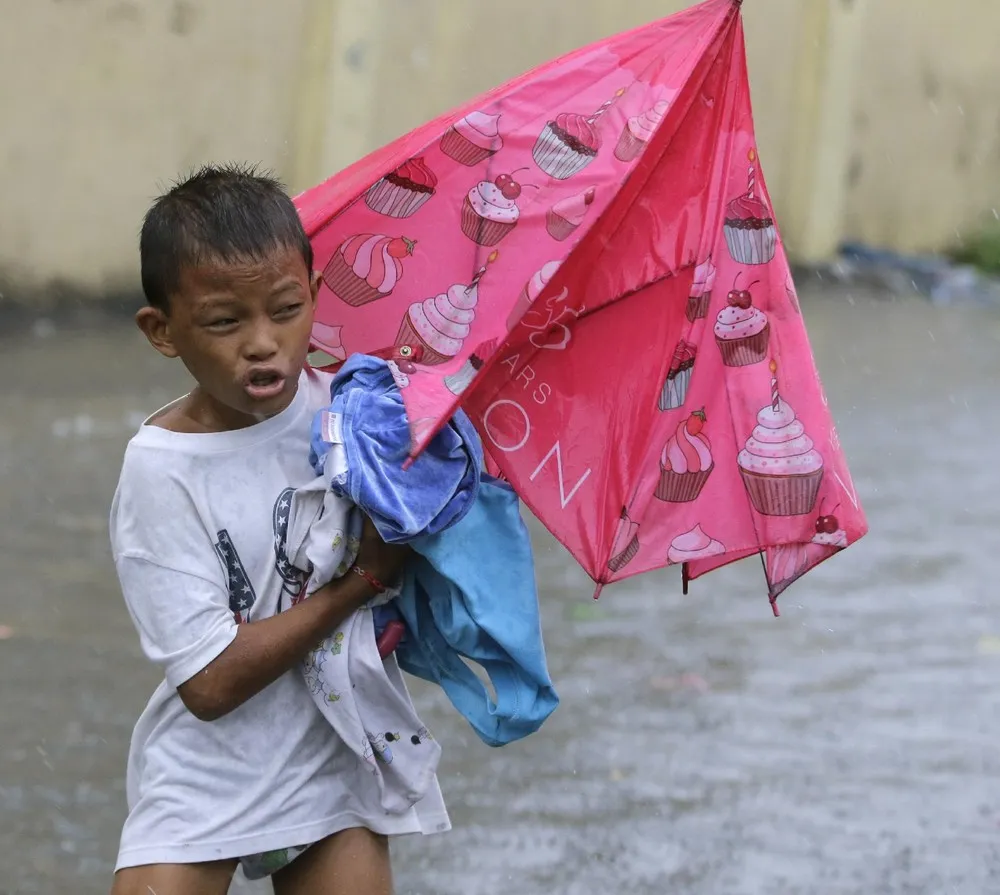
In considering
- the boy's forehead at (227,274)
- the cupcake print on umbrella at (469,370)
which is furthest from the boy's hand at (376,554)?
the boy's forehead at (227,274)

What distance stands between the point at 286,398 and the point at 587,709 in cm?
243

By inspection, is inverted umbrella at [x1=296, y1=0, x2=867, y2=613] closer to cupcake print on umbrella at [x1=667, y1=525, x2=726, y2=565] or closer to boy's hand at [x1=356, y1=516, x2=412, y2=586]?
cupcake print on umbrella at [x1=667, y1=525, x2=726, y2=565]

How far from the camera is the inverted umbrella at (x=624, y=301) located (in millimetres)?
2463

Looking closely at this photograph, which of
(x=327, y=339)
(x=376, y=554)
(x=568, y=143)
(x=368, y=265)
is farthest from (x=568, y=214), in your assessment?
(x=376, y=554)

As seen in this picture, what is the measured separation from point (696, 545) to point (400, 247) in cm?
62

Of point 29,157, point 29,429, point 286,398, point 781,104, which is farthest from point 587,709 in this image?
point 781,104

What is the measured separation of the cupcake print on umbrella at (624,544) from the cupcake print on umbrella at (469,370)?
0.33m

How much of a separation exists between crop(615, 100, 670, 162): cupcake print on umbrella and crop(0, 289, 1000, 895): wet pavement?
1.77 m

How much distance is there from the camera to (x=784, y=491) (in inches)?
99.5

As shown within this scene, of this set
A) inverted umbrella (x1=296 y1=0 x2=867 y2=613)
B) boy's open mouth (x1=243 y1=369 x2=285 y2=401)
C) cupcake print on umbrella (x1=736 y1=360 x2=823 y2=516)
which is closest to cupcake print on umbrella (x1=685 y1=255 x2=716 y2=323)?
inverted umbrella (x1=296 y1=0 x2=867 y2=613)

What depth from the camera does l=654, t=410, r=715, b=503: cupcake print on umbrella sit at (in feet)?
8.34

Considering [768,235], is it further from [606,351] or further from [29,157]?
[29,157]

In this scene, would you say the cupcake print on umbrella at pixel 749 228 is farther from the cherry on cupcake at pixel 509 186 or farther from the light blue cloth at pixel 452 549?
the light blue cloth at pixel 452 549

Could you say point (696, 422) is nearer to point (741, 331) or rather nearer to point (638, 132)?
point (741, 331)
